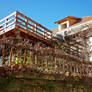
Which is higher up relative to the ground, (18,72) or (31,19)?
(31,19)

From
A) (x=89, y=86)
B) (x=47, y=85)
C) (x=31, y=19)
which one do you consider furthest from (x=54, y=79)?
(x=31, y=19)

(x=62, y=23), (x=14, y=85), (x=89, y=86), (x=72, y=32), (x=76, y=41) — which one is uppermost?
(x=62, y=23)

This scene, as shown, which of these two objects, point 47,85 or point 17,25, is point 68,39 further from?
point 47,85

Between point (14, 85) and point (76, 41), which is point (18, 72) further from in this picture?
point (76, 41)

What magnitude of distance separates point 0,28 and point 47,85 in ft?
26.4

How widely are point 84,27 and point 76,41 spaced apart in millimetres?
1594

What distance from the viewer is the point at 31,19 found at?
1174 centimetres

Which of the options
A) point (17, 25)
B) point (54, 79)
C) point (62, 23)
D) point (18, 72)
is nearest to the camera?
point (18, 72)

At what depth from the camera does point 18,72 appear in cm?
463

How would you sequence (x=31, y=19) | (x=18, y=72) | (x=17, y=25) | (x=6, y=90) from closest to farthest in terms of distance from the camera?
(x=6, y=90) < (x=18, y=72) < (x=17, y=25) < (x=31, y=19)

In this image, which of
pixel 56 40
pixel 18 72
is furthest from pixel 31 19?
pixel 18 72

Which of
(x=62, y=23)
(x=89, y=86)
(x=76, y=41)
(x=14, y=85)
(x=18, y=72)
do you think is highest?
(x=62, y=23)

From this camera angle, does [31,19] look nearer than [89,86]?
No

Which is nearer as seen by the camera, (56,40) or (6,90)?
(6,90)
